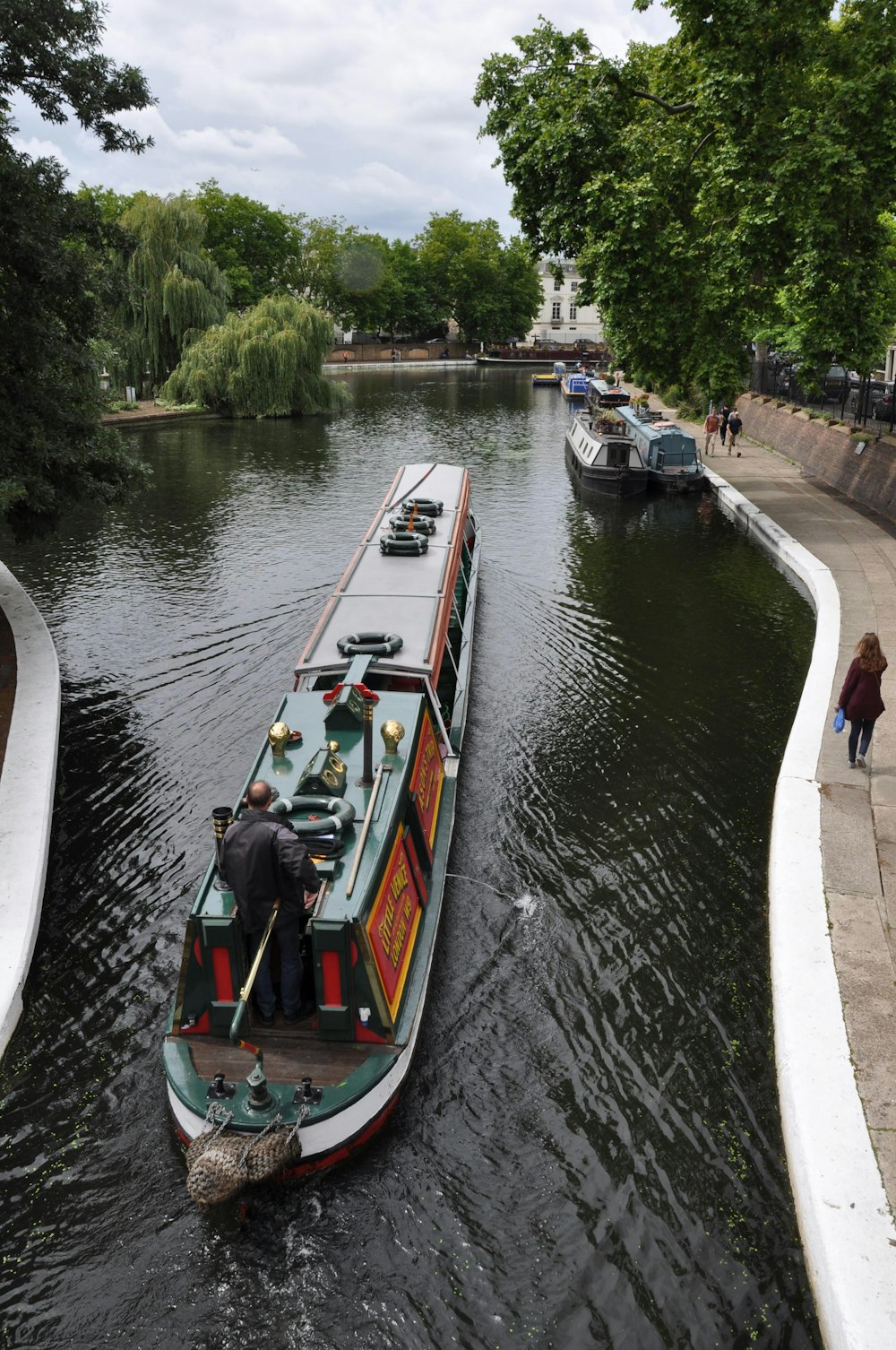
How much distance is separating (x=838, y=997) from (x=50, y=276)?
1286 centimetres

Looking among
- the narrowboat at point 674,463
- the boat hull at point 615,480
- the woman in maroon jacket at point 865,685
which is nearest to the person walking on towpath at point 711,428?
the narrowboat at point 674,463

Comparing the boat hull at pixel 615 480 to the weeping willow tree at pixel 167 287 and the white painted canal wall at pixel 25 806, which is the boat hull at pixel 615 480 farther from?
the weeping willow tree at pixel 167 287

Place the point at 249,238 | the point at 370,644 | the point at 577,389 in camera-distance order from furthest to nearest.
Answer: the point at 249,238
the point at 577,389
the point at 370,644

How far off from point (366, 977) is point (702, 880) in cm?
456

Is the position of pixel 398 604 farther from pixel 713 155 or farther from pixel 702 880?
pixel 713 155

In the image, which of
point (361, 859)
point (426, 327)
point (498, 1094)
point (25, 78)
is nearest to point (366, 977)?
point (361, 859)

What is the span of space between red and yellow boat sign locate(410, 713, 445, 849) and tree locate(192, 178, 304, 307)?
69.5m

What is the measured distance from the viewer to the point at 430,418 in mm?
47781

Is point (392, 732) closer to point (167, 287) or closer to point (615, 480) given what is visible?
point (615, 480)

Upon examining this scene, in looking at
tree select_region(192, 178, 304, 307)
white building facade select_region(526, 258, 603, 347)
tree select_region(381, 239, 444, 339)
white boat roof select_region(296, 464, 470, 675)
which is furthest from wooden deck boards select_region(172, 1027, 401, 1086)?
white building facade select_region(526, 258, 603, 347)

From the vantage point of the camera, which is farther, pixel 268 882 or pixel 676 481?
pixel 676 481

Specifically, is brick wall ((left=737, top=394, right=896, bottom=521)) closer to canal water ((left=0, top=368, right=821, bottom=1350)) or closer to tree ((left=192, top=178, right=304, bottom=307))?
canal water ((left=0, top=368, right=821, bottom=1350))

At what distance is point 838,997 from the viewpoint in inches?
294

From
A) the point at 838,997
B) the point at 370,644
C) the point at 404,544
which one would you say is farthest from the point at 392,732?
the point at 404,544
